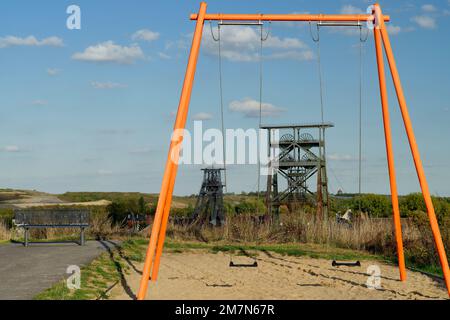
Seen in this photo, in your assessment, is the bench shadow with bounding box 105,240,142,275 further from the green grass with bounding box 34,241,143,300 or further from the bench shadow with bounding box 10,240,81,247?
the bench shadow with bounding box 10,240,81,247

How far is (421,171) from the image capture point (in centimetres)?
919

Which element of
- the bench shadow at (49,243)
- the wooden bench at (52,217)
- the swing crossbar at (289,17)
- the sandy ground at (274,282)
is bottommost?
the sandy ground at (274,282)

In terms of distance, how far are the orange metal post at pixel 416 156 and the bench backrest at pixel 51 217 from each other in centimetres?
920

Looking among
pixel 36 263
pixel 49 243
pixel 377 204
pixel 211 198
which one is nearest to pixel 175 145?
pixel 36 263

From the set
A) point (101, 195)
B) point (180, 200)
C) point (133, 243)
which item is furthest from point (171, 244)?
point (101, 195)

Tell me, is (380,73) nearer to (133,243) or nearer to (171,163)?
(171,163)

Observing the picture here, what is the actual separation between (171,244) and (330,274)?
5542 millimetres

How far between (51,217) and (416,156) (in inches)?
393

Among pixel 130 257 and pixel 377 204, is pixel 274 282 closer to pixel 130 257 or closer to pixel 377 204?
pixel 130 257

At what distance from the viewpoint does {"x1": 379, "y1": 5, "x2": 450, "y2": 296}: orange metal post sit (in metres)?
9.00

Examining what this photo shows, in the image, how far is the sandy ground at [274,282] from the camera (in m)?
9.40

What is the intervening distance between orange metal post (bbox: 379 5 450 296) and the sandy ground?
75cm

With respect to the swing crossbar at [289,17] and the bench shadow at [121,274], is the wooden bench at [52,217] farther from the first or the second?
the swing crossbar at [289,17]

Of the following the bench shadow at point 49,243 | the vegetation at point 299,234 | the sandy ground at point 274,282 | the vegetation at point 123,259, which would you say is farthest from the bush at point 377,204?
the sandy ground at point 274,282
